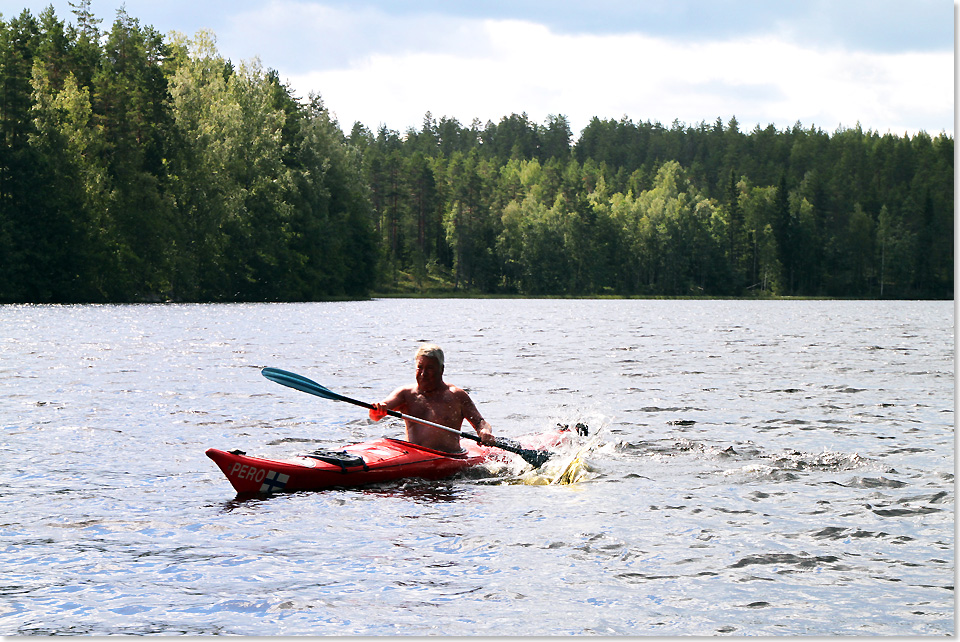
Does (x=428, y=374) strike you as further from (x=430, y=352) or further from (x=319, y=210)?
(x=319, y=210)

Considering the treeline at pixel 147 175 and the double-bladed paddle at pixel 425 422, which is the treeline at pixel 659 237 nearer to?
the treeline at pixel 147 175

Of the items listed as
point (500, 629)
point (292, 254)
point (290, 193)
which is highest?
point (290, 193)

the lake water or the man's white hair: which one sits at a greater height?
the man's white hair

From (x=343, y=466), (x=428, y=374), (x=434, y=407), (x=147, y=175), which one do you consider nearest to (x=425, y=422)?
(x=434, y=407)

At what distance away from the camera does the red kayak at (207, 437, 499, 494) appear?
31.9 ft

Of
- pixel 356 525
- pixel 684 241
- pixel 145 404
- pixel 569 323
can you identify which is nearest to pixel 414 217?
pixel 684 241

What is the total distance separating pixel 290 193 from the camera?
72.4 m

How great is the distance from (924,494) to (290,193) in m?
65.9

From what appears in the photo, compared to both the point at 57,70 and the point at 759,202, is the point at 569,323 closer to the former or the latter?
the point at 57,70

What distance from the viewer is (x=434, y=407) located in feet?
36.5

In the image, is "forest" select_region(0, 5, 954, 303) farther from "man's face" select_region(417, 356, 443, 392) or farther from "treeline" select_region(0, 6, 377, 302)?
"man's face" select_region(417, 356, 443, 392)

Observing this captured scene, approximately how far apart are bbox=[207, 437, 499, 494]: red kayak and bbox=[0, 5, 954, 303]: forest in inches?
2126

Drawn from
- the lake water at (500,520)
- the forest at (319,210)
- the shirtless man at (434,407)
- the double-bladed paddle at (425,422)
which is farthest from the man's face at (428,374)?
the forest at (319,210)

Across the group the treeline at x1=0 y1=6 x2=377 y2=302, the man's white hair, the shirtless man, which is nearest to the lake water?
the shirtless man
